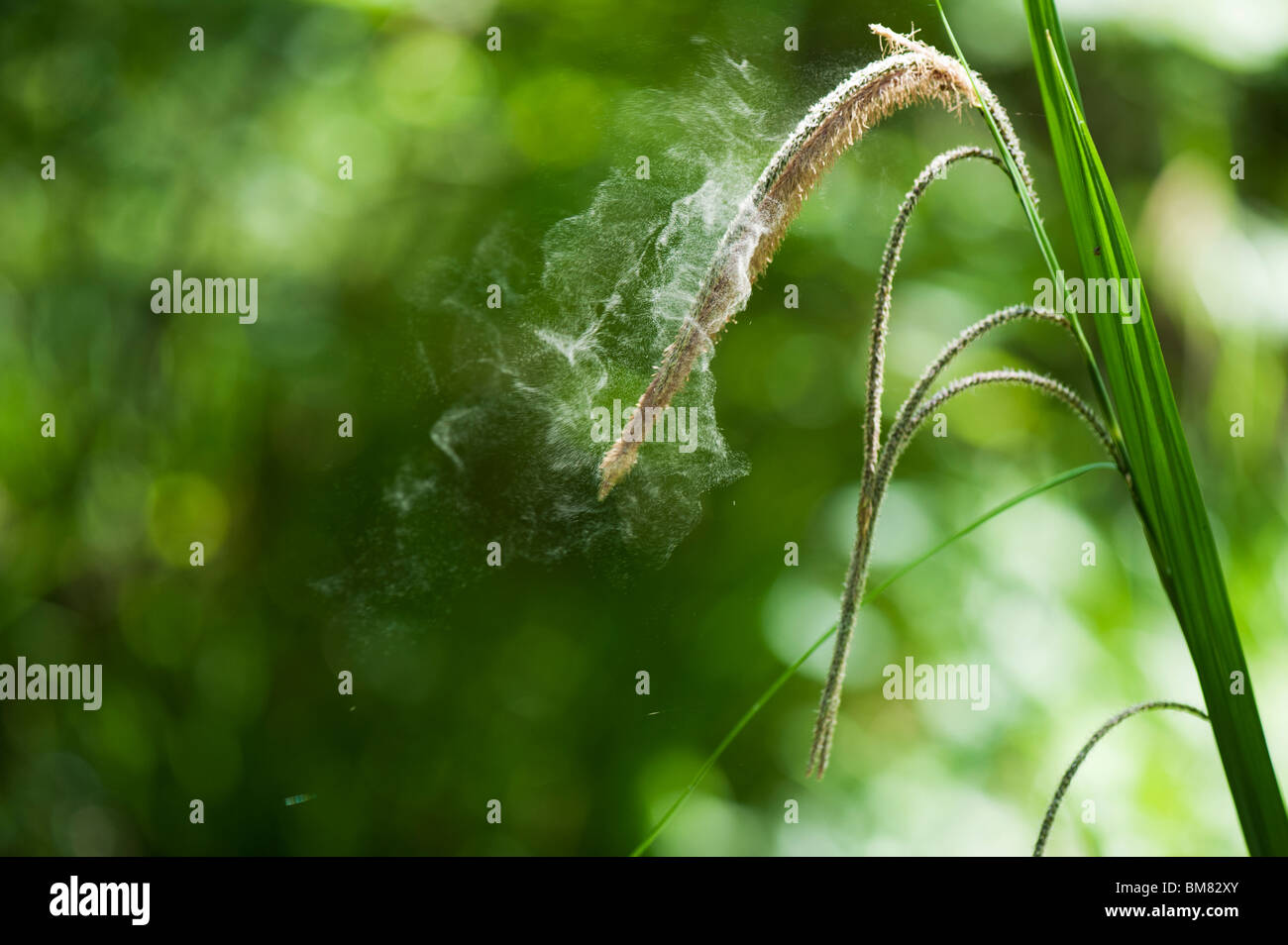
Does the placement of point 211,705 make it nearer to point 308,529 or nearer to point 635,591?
point 308,529

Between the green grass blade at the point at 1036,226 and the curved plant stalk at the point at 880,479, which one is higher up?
the green grass blade at the point at 1036,226

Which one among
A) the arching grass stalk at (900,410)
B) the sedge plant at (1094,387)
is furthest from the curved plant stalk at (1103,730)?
the arching grass stalk at (900,410)

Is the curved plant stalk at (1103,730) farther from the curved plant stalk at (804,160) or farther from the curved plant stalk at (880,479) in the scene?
the curved plant stalk at (804,160)

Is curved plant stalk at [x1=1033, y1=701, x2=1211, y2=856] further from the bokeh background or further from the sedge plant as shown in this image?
the bokeh background

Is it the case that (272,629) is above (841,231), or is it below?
below

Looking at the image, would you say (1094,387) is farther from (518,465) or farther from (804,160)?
(518,465)

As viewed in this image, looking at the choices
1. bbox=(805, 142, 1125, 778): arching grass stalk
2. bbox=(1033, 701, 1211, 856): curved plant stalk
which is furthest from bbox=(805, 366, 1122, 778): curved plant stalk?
bbox=(1033, 701, 1211, 856): curved plant stalk
